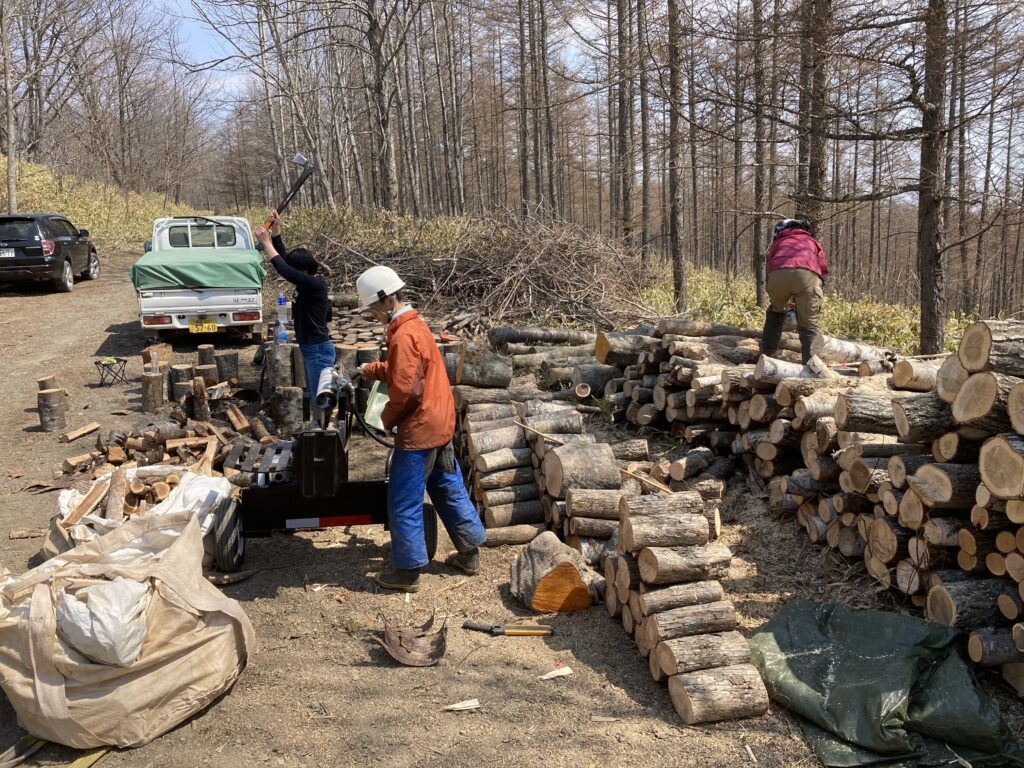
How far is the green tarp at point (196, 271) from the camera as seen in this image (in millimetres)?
10703

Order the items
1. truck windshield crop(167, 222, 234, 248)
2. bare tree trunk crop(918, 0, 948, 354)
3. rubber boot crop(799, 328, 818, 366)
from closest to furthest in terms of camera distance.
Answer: bare tree trunk crop(918, 0, 948, 354) < rubber boot crop(799, 328, 818, 366) < truck windshield crop(167, 222, 234, 248)

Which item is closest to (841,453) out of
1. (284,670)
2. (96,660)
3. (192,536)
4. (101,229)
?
(284,670)

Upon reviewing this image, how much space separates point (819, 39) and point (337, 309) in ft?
29.5

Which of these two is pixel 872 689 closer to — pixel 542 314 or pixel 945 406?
pixel 945 406

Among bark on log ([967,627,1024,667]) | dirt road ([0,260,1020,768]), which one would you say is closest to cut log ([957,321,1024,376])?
bark on log ([967,627,1024,667])

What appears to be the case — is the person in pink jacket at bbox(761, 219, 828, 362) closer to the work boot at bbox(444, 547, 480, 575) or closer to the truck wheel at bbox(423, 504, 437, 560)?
the work boot at bbox(444, 547, 480, 575)

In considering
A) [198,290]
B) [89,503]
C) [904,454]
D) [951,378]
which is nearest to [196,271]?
[198,290]

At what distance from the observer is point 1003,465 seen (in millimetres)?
3785

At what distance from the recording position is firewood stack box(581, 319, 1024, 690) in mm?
3906

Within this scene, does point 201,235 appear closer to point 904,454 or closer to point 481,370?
point 481,370

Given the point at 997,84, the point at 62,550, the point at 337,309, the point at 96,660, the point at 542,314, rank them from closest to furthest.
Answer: the point at 96,660 → the point at 62,550 → the point at 997,84 → the point at 542,314 → the point at 337,309

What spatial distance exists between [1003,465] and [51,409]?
881 centimetres

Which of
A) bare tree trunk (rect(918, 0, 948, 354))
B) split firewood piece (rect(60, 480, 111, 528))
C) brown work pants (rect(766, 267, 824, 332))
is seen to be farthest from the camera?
brown work pants (rect(766, 267, 824, 332))

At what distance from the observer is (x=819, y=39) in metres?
7.13
